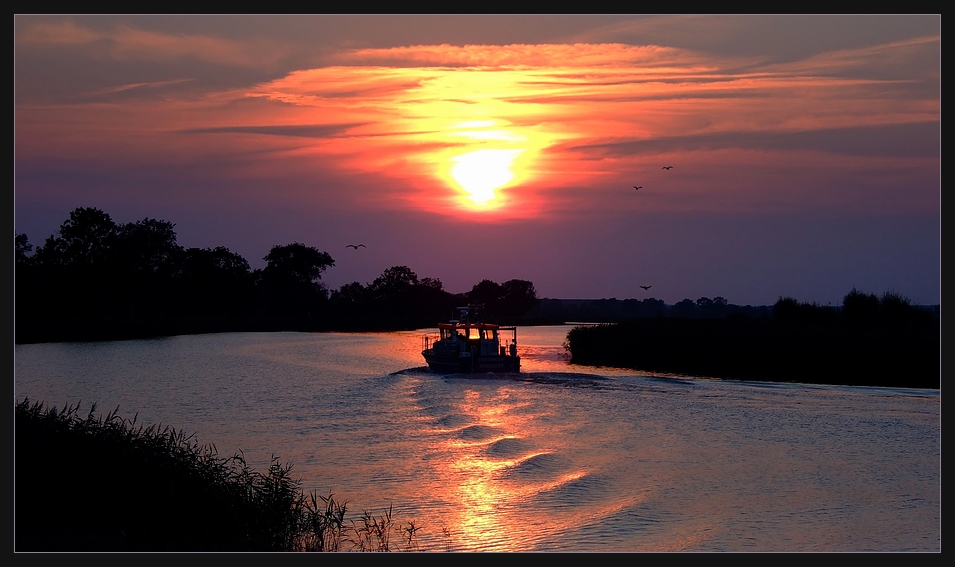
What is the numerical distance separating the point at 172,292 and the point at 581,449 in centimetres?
10685

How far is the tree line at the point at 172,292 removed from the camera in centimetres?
9850

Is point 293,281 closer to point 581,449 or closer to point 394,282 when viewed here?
point 394,282

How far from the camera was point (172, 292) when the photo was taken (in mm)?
124938

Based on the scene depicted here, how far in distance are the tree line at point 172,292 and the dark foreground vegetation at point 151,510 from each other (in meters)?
67.0

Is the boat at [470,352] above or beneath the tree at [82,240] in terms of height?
beneath

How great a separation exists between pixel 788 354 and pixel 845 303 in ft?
45.2

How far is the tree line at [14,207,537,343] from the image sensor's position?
323 ft

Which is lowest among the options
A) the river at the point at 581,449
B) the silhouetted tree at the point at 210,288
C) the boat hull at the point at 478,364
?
the river at the point at 581,449

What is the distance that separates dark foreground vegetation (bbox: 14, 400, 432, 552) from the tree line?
66959 mm

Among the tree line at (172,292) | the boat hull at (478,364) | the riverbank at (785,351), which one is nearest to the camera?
the riverbank at (785,351)

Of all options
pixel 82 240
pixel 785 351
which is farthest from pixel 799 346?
pixel 82 240

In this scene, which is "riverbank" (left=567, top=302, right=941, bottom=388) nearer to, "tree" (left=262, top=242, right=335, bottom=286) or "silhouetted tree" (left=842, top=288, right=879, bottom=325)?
"silhouetted tree" (left=842, top=288, right=879, bottom=325)

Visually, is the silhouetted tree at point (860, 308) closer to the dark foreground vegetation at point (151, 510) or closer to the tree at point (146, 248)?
the dark foreground vegetation at point (151, 510)

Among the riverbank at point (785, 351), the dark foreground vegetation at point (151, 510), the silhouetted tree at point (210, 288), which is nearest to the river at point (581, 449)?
the dark foreground vegetation at point (151, 510)
